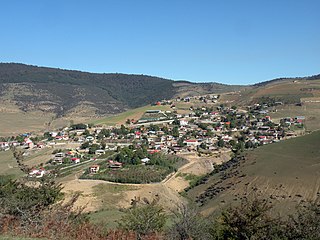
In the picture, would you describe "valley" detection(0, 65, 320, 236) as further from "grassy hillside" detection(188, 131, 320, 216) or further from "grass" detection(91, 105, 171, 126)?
"grass" detection(91, 105, 171, 126)

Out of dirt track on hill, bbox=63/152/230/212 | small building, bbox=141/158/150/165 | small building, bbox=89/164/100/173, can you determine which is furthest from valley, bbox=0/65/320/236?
small building, bbox=89/164/100/173

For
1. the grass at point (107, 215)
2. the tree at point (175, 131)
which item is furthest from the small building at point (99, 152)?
the grass at point (107, 215)

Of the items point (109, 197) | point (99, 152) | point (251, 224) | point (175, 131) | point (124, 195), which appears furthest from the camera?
point (175, 131)

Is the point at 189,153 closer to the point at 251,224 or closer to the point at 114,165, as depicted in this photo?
the point at 114,165

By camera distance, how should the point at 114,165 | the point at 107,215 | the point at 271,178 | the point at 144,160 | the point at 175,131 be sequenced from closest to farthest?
the point at 107,215 < the point at 271,178 < the point at 114,165 < the point at 144,160 < the point at 175,131

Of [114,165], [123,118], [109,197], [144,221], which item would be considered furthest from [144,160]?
[123,118]

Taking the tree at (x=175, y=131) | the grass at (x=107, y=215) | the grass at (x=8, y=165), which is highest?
the grass at (x=107, y=215)

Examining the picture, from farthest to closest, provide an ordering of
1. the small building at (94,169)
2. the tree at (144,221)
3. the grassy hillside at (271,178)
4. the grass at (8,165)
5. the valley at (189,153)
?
the small building at (94,169) < the grass at (8,165) < the valley at (189,153) < the grassy hillside at (271,178) < the tree at (144,221)

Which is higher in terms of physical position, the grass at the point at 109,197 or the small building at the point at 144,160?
the grass at the point at 109,197

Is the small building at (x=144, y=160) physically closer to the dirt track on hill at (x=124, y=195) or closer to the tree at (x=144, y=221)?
the dirt track on hill at (x=124, y=195)
